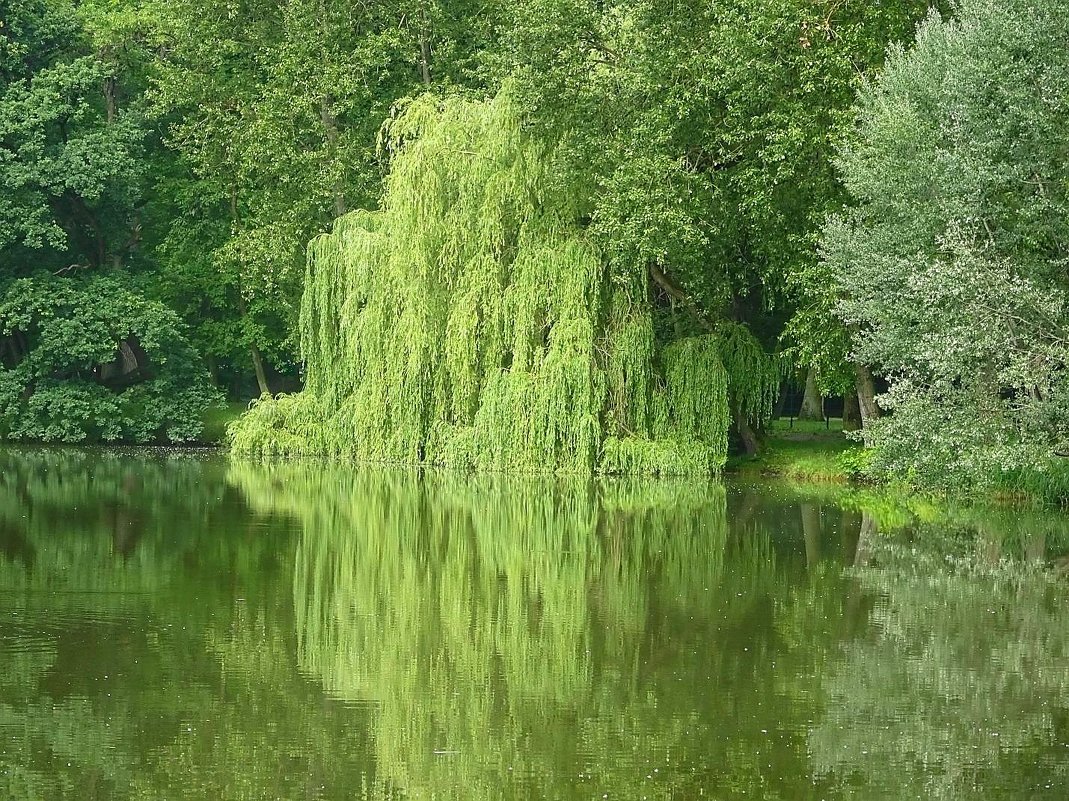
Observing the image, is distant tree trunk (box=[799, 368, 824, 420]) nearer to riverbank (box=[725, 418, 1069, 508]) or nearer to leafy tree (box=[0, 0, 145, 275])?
riverbank (box=[725, 418, 1069, 508])

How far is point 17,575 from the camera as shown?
685 inches

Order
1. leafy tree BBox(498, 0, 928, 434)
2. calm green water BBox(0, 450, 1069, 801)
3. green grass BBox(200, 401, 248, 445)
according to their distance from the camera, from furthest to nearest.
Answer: green grass BBox(200, 401, 248, 445)
leafy tree BBox(498, 0, 928, 434)
calm green water BBox(0, 450, 1069, 801)

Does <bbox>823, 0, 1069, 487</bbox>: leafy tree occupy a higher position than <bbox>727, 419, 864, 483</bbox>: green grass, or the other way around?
<bbox>823, 0, 1069, 487</bbox>: leafy tree

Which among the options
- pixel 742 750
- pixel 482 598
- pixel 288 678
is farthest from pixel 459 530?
pixel 742 750

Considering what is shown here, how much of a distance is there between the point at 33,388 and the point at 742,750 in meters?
→ 38.4

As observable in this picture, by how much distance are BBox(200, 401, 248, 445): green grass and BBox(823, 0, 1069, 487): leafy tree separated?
23388 mm

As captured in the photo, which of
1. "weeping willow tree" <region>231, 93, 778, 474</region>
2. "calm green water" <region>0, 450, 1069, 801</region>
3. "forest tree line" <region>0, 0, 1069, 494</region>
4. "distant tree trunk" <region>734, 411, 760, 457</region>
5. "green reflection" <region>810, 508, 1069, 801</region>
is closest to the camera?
"calm green water" <region>0, 450, 1069, 801</region>

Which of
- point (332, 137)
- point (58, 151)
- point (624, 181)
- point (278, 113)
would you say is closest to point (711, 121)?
point (624, 181)

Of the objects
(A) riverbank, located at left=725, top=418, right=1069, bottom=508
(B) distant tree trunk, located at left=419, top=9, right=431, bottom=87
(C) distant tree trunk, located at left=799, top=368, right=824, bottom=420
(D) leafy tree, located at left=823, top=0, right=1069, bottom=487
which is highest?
(B) distant tree trunk, located at left=419, top=9, right=431, bottom=87

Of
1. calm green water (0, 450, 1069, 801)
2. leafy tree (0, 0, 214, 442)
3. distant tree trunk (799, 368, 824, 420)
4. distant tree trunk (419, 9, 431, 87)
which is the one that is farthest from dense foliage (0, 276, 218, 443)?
calm green water (0, 450, 1069, 801)

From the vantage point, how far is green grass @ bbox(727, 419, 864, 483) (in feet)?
104

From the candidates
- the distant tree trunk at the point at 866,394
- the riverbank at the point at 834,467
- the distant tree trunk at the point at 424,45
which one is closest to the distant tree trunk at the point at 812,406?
the riverbank at the point at 834,467

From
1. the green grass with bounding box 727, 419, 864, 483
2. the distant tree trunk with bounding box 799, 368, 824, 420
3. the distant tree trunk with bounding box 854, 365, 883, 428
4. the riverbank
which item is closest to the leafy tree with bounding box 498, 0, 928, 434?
the distant tree trunk with bounding box 854, 365, 883, 428

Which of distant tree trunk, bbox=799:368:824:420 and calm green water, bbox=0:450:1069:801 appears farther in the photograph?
distant tree trunk, bbox=799:368:824:420
